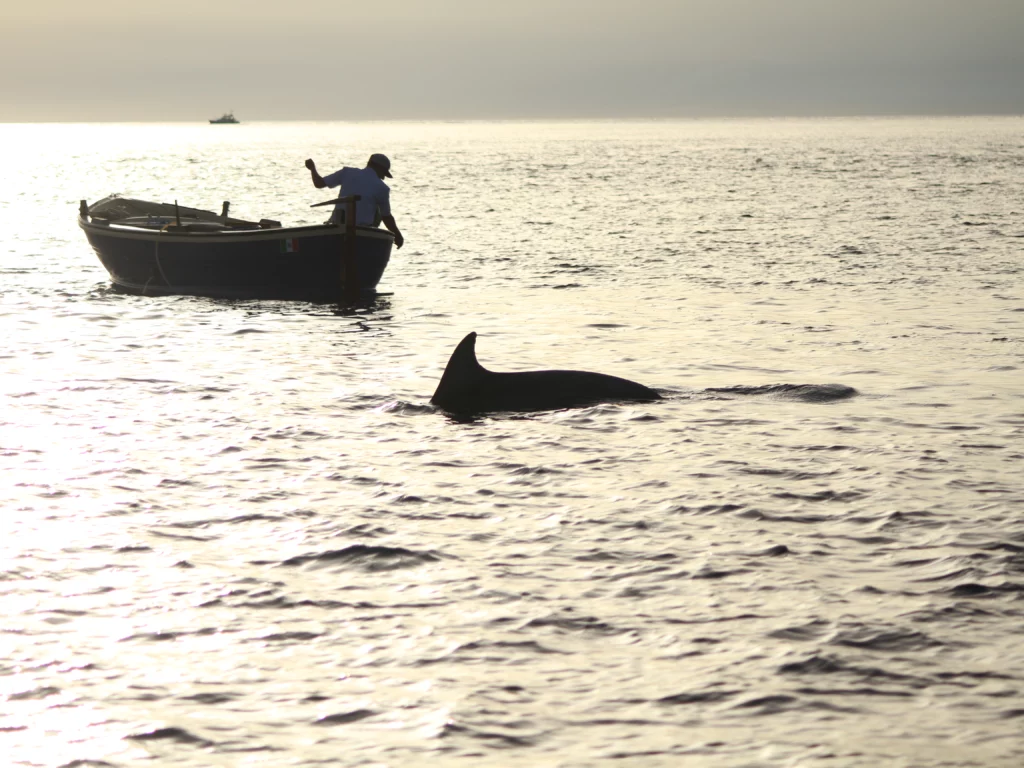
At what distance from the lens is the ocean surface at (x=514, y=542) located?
262 inches

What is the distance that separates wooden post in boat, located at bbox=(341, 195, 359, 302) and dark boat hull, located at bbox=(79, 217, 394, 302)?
0.03m

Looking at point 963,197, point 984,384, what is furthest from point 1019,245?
point 963,197

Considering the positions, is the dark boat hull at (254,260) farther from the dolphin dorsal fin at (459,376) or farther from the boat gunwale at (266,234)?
the dolphin dorsal fin at (459,376)

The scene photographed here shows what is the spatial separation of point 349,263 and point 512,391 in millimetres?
11706

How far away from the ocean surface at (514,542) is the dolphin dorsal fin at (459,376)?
17.0 inches

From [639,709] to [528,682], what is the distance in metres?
0.70

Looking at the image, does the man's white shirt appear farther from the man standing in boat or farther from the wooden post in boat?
the wooden post in boat

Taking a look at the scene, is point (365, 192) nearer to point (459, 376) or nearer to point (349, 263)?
point (349, 263)

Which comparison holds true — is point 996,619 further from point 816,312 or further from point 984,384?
point 816,312

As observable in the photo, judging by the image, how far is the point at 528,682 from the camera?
7.18m

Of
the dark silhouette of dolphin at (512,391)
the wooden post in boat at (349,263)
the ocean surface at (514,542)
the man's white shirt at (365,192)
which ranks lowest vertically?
the ocean surface at (514,542)

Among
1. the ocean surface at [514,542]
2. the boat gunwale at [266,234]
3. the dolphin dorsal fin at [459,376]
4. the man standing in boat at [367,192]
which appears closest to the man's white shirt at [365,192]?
the man standing in boat at [367,192]

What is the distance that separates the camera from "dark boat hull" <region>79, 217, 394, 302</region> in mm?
25516

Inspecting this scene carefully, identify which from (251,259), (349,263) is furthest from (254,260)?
(349,263)
